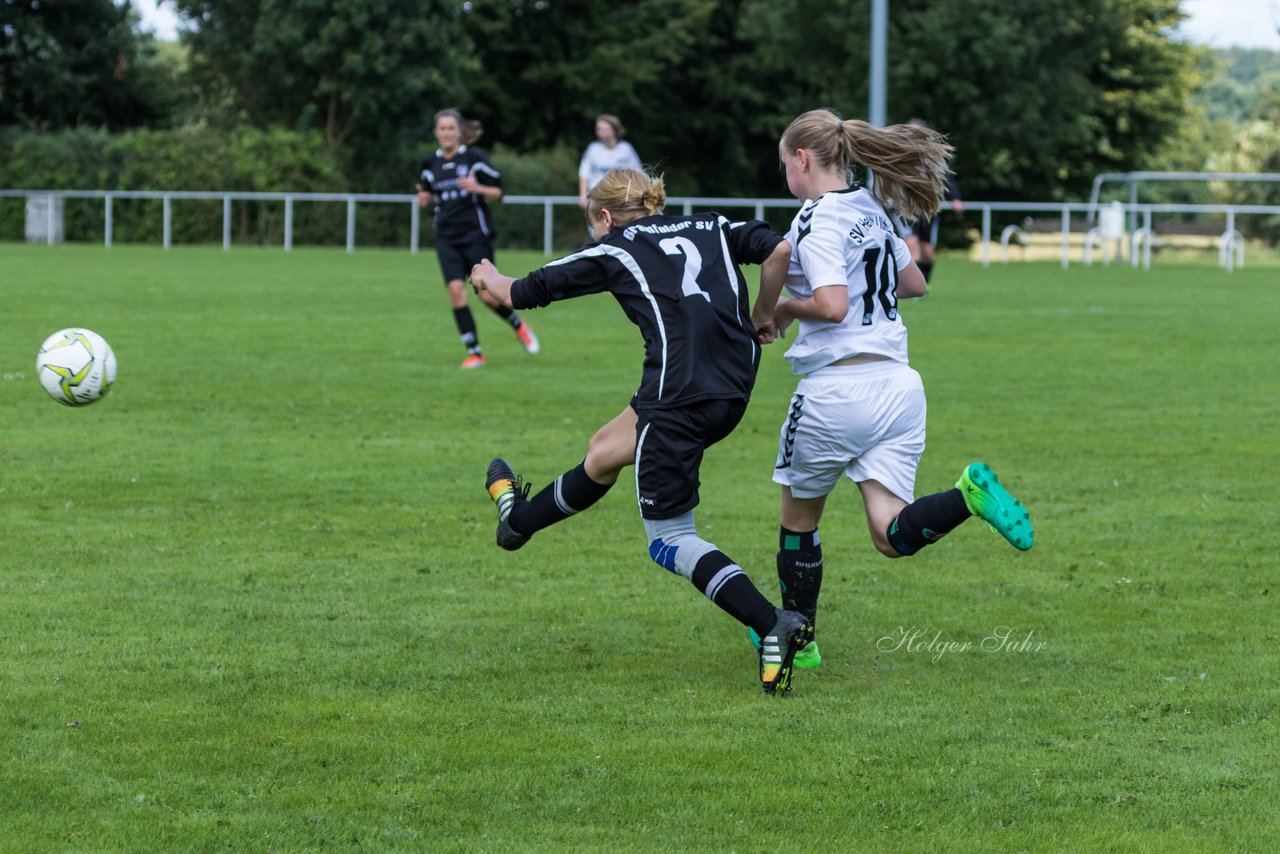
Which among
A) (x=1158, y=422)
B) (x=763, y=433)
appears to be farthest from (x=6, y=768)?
(x=1158, y=422)

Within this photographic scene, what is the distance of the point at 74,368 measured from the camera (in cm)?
809

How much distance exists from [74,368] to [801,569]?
401cm

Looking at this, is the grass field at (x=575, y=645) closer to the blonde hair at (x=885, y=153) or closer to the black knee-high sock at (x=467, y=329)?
the blonde hair at (x=885, y=153)

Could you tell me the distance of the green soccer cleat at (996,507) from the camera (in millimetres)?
5027

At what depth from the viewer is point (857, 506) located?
8359 millimetres

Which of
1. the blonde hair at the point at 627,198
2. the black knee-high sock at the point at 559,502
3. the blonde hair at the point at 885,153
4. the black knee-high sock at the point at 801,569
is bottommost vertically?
the black knee-high sock at the point at 801,569

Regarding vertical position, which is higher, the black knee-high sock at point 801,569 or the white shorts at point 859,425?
the white shorts at point 859,425

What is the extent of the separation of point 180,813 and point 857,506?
15.8 ft

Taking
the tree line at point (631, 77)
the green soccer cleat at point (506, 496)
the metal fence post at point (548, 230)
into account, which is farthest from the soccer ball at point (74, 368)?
the tree line at point (631, 77)

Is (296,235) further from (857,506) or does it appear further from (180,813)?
(180,813)

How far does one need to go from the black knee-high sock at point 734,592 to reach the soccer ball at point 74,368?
397 cm

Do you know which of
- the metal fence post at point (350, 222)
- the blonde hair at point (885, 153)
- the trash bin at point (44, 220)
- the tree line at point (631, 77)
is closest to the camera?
the blonde hair at point (885, 153)

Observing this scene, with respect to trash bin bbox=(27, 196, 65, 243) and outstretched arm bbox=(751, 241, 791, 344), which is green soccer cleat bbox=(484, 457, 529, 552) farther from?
trash bin bbox=(27, 196, 65, 243)

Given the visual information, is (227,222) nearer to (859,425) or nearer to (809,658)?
(809,658)
